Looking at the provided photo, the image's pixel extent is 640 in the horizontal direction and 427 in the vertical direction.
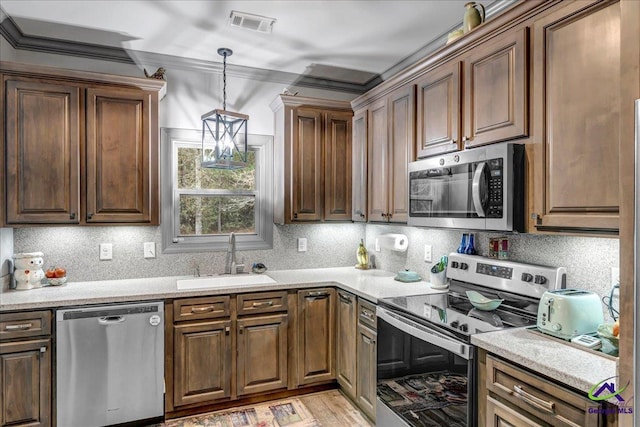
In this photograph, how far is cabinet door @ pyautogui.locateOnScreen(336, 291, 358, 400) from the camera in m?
2.86

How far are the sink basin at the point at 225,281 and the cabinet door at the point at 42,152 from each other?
0.89 m

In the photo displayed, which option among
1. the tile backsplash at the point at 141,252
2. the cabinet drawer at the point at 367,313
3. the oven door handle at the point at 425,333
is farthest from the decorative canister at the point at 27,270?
the oven door handle at the point at 425,333

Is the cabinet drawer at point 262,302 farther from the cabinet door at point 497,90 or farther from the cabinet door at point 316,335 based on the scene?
the cabinet door at point 497,90

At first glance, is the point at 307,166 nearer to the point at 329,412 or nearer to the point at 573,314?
the point at 329,412

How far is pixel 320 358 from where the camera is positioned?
312cm

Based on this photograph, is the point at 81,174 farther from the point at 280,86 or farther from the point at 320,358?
the point at 320,358

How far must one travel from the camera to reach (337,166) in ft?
11.5

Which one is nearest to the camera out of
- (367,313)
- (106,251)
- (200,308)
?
(367,313)

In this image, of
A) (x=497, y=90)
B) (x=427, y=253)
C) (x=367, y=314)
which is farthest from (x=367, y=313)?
(x=497, y=90)

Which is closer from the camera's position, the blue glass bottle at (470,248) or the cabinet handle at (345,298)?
the blue glass bottle at (470,248)

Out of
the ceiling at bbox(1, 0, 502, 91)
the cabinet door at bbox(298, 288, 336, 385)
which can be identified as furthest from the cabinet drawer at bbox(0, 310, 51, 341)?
the ceiling at bbox(1, 0, 502, 91)

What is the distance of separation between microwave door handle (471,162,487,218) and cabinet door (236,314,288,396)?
166 centimetres

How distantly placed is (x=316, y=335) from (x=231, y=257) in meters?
0.98

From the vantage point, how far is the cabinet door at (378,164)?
3043 mm
